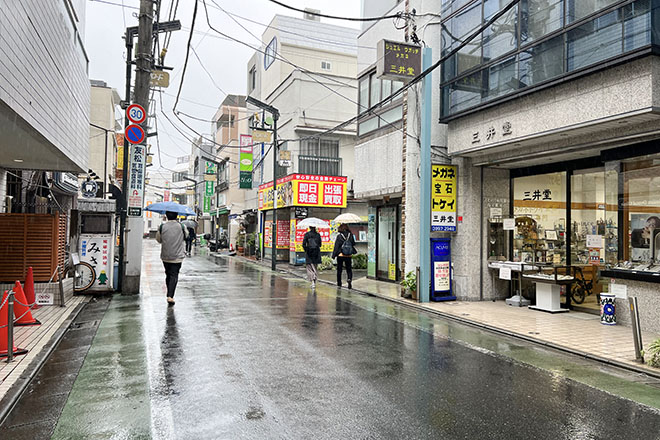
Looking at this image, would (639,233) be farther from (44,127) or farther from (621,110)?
(44,127)

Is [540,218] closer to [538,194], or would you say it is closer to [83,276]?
[538,194]

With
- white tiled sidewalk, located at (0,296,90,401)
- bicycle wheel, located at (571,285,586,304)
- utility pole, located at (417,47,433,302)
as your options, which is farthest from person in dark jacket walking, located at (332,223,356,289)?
white tiled sidewalk, located at (0,296,90,401)

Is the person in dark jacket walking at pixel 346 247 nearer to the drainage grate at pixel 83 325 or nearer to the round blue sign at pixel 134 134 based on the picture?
the round blue sign at pixel 134 134

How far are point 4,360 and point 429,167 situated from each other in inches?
380

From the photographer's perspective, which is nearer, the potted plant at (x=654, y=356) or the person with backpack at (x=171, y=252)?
the potted plant at (x=654, y=356)

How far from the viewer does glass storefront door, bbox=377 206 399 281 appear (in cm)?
1664

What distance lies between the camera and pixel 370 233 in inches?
702

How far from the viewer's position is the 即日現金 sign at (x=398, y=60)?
37.9 feet

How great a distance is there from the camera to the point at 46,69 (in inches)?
325

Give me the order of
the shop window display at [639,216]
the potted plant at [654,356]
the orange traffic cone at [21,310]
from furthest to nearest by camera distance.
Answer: the shop window display at [639,216] → the orange traffic cone at [21,310] → the potted plant at [654,356]

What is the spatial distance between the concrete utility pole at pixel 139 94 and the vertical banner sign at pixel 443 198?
7745mm

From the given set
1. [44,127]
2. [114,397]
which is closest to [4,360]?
[114,397]

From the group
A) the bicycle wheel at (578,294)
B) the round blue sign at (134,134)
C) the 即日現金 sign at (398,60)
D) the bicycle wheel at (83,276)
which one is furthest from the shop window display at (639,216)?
the bicycle wheel at (83,276)

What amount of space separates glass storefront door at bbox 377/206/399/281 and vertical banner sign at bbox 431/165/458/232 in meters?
4.09
